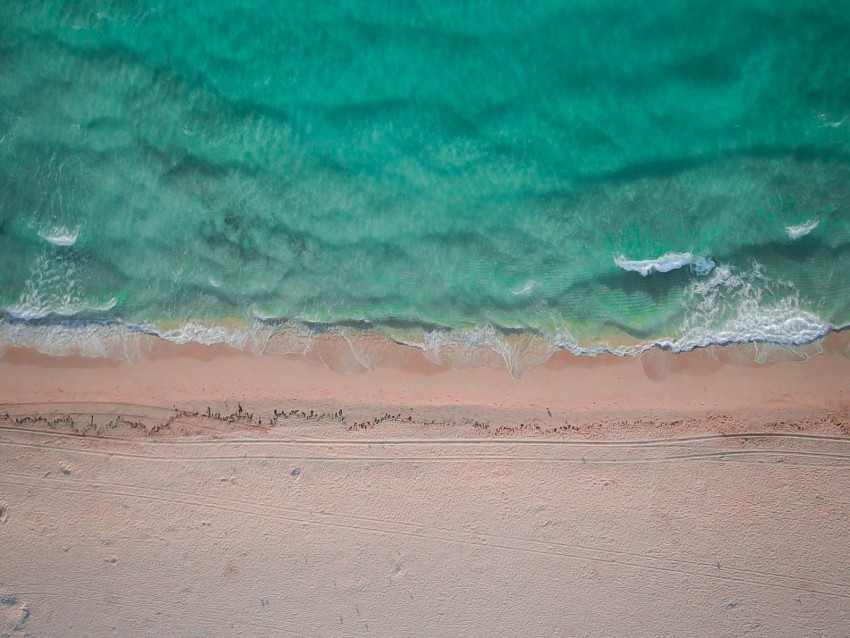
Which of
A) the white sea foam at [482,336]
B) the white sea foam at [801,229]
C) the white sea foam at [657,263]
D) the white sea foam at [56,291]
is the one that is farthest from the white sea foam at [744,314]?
the white sea foam at [56,291]

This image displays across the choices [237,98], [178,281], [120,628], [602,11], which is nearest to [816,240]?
[602,11]

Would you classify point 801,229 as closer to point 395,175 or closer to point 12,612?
point 395,175

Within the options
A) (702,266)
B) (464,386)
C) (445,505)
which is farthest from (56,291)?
(702,266)

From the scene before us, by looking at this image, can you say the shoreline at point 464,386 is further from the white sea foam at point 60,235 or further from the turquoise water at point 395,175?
the white sea foam at point 60,235

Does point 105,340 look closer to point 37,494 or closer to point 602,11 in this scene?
point 37,494

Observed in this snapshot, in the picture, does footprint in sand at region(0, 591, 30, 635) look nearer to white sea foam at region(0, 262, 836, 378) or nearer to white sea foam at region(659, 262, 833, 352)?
white sea foam at region(0, 262, 836, 378)

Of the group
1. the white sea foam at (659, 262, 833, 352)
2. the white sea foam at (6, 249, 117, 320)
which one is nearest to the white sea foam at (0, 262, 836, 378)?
the white sea foam at (659, 262, 833, 352)
